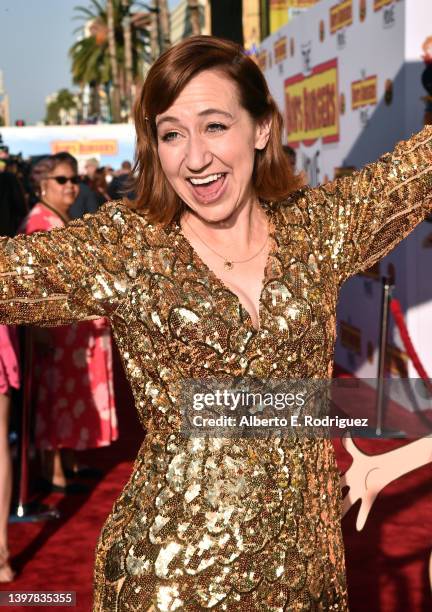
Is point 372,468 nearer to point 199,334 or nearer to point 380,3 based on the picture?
point 199,334

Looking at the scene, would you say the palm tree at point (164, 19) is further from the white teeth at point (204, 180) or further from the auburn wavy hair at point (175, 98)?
the white teeth at point (204, 180)

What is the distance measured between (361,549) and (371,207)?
322cm

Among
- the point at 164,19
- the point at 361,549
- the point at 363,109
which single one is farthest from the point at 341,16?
the point at 164,19

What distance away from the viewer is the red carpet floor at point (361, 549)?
448cm

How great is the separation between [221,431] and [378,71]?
254 inches

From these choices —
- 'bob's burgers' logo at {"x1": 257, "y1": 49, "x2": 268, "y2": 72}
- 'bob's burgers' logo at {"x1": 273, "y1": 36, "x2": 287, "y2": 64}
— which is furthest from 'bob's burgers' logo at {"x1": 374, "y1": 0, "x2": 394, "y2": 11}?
'bob's burgers' logo at {"x1": 257, "y1": 49, "x2": 268, "y2": 72}

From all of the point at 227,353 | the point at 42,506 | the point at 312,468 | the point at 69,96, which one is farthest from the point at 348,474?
the point at 69,96

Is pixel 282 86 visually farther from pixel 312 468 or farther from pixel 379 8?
pixel 312 468

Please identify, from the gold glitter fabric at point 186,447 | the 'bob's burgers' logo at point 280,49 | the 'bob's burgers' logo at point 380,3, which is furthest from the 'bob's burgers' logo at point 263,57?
the gold glitter fabric at point 186,447

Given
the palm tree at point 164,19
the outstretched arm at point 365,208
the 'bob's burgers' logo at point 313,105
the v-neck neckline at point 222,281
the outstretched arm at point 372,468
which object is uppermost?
the palm tree at point 164,19

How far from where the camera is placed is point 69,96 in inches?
4368

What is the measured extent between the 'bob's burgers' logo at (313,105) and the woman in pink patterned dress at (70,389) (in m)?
3.72

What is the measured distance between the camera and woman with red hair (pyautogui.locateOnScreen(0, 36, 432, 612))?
185cm

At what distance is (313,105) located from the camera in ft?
32.8
